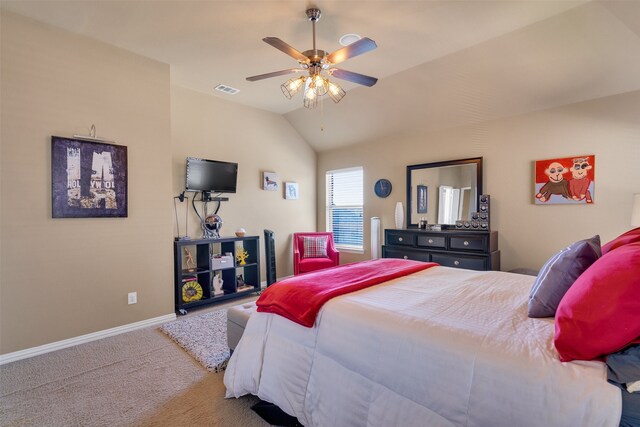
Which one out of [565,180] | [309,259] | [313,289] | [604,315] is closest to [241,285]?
[309,259]

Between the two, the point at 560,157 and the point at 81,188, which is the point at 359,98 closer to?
the point at 560,157

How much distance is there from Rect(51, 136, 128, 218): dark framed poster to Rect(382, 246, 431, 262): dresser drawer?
335 cm

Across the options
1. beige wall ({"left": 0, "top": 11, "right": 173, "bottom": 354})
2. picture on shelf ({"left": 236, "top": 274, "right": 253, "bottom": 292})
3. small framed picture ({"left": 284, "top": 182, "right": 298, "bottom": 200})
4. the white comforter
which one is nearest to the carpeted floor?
the white comforter

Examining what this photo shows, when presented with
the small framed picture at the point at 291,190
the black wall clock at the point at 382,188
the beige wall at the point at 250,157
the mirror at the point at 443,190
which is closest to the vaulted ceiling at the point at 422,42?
the beige wall at the point at 250,157

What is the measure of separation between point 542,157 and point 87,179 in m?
5.02

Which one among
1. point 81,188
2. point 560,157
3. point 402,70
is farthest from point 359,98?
point 81,188

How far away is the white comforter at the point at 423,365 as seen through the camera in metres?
1.06

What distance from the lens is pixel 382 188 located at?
5.18m

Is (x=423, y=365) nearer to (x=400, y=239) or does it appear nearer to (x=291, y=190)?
(x=400, y=239)

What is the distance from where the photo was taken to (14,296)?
2.67m

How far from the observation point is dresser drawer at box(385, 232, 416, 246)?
4.31 metres

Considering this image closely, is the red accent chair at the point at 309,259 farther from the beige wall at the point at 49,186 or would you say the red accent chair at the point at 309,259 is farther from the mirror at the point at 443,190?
the beige wall at the point at 49,186

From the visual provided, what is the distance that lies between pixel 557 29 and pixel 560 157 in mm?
1450

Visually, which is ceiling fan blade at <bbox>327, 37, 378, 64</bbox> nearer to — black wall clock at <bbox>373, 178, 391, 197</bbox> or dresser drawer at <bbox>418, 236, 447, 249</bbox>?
dresser drawer at <bbox>418, 236, 447, 249</bbox>
